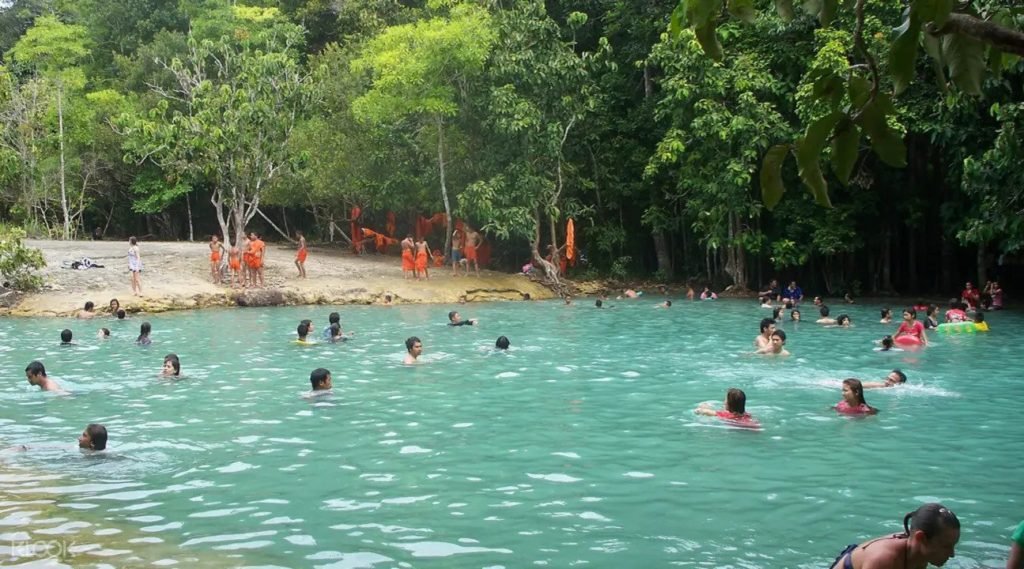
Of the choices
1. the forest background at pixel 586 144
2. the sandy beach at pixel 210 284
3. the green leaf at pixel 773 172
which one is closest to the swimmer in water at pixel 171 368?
the sandy beach at pixel 210 284

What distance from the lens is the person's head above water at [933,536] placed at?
5023mm

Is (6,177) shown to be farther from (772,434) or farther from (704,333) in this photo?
(772,434)

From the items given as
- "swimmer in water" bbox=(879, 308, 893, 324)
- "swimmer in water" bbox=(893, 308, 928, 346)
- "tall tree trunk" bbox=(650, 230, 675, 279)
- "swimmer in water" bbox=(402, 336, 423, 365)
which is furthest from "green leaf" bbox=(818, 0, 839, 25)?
"tall tree trunk" bbox=(650, 230, 675, 279)

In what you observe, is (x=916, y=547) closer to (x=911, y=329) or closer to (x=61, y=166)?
(x=911, y=329)

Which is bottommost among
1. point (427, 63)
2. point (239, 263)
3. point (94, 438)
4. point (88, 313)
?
point (94, 438)

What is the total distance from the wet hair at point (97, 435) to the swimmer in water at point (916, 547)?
7.29 meters

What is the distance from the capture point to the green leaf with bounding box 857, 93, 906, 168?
105 inches

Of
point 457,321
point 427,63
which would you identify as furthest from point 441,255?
point 457,321

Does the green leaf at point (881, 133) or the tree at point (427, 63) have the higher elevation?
the tree at point (427, 63)

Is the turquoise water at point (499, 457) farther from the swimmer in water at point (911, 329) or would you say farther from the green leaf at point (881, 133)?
the green leaf at point (881, 133)

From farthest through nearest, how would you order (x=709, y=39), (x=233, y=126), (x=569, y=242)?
1. (x=569, y=242)
2. (x=233, y=126)
3. (x=709, y=39)

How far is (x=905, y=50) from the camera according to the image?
247cm

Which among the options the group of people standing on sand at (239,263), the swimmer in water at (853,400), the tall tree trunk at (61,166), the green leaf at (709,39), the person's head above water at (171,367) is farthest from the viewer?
the tall tree trunk at (61,166)

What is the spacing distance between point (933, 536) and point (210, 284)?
2474 centimetres
